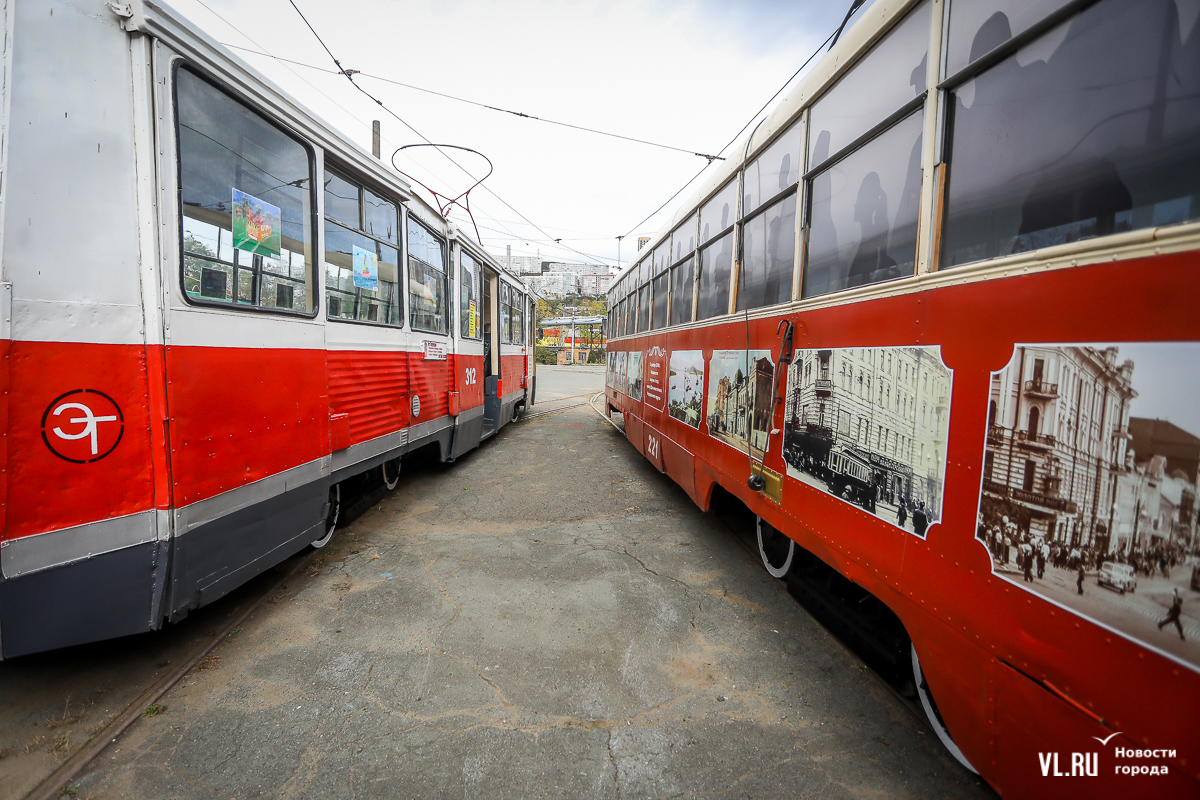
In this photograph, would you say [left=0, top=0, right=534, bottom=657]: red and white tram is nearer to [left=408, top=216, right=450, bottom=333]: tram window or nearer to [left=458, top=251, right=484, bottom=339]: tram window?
[left=408, top=216, right=450, bottom=333]: tram window

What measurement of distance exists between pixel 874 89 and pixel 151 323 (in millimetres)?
3414

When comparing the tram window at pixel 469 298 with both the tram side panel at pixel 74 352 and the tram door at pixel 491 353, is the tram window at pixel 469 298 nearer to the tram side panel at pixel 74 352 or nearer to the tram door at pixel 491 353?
the tram door at pixel 491 353

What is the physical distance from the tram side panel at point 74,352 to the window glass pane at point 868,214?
3.22 metres

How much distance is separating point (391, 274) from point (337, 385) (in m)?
1.37

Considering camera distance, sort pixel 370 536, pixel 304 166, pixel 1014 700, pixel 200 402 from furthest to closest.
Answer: pixel 370 536 < pixel 304 166 < pixel 200 402 < pixel 1014 700

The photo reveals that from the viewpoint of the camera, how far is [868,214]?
2.22 m

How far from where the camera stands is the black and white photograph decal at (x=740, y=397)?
303 centimetres

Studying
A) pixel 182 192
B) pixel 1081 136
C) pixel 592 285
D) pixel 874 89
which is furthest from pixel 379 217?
pixel 592 285

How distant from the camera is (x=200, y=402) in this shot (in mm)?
2395

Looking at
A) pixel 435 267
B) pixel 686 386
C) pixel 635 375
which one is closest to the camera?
pixel 686 386

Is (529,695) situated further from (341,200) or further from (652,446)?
(652,446)

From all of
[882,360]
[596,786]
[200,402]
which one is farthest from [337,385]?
[882,360]

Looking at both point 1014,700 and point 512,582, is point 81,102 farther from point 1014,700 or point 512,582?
point 1014,700

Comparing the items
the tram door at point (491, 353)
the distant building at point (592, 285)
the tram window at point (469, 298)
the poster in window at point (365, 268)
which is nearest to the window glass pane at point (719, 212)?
the poster in window at point (365, 268)
